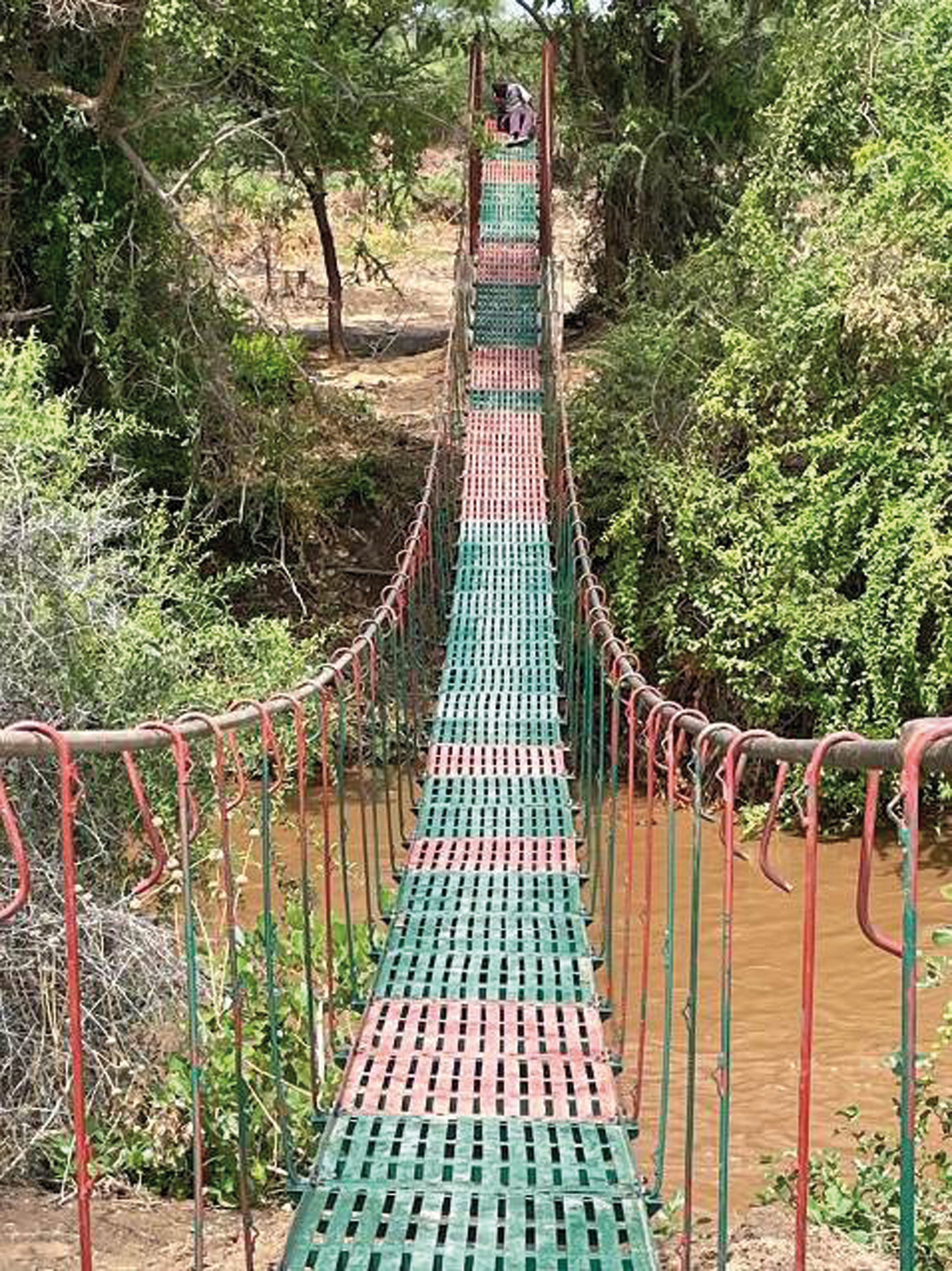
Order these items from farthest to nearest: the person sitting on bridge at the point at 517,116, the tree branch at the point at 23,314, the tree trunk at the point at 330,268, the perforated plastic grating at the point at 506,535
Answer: the person sitting on bridge at the point at 517,116 → the tree trunk at the point at 330,268 → the tree branch at the point at 23,314 → the perforated plastic grating at the point at 506,535

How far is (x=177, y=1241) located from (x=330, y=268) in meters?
10.4

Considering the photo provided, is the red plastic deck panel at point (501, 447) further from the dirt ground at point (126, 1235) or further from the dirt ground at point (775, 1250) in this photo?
the dirt ground at point (775, 1250)

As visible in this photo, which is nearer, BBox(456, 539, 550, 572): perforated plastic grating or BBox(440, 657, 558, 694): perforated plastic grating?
BBox(440, 657, 558, 694): perforated plastic grating

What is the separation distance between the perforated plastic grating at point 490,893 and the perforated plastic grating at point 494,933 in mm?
36

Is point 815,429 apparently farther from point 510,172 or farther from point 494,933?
point 510,172

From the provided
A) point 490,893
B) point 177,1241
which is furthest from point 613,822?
point 177,1241

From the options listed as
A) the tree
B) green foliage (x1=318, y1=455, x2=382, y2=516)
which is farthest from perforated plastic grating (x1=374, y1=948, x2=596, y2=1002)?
green foliage (x1=318, y1=455, x2=382, y2=516)

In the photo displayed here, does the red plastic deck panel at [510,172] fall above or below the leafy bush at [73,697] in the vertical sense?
above

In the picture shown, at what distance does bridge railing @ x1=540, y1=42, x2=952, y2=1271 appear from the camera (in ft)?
3.89

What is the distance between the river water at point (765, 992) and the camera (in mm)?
4875

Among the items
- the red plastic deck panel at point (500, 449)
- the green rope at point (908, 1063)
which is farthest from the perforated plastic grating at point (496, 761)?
the green rope at point (908, 1063)

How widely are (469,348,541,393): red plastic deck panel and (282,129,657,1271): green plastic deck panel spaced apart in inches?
130

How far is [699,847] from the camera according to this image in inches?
80.4

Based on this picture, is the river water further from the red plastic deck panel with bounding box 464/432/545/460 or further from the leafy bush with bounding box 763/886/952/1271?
the red plastic deck panel with bounding box 464/432/545/460
